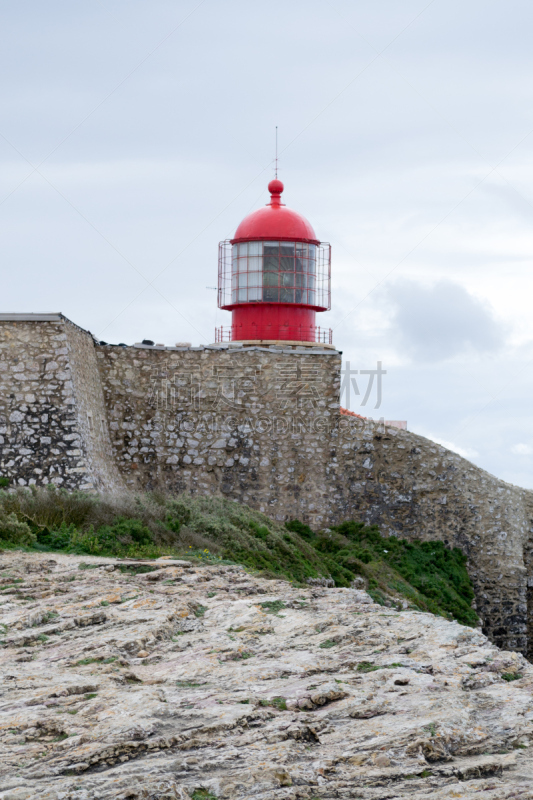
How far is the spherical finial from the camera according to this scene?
21.6 meters

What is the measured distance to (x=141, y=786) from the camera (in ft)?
13.1

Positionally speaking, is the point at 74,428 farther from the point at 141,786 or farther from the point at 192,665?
the point at 141,786

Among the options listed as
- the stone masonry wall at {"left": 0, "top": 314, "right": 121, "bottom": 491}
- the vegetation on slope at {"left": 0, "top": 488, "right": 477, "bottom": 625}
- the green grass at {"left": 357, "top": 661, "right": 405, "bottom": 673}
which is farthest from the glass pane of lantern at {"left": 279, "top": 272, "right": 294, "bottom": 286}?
the green grass at {"left": 357, "top": 661, "right": 405, "bottom": 673}

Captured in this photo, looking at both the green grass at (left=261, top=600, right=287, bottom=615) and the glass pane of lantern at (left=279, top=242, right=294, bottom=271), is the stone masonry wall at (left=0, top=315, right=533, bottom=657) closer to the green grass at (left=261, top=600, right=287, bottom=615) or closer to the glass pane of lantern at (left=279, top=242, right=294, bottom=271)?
the glass pane of lantern at (left=279, top=242, right=294, bottom=271)

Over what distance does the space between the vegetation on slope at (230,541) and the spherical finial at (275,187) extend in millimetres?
8346

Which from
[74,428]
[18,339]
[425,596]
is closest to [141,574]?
[74,428]

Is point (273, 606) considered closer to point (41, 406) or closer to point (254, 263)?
point (41, 406)

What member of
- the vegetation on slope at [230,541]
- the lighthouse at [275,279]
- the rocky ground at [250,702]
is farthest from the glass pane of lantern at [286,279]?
the rocky ground at [250,702]

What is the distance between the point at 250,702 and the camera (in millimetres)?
5273

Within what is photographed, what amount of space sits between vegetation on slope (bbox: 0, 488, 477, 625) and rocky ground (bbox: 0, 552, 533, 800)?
3.18 meters

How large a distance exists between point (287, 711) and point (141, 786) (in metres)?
1.39

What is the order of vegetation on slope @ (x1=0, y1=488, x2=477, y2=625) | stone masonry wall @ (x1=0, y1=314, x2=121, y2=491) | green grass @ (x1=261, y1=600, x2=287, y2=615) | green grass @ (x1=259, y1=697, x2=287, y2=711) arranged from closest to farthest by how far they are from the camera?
green grass @ (x1=259, y1=697, x2=287, y2=711) < green grass @ (x1=261, y1=600, x2=287, y2=615) < vegetation on slope @ (x1=0, y1=488, x2=477, y2=625) < stone masonry wall @ (x1=0, y1=314, x2=121, y2=491)

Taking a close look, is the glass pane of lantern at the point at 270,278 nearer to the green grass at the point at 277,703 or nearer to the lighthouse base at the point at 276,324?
the lighthouse base at the point at 276,324

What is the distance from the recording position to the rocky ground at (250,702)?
4.18m
